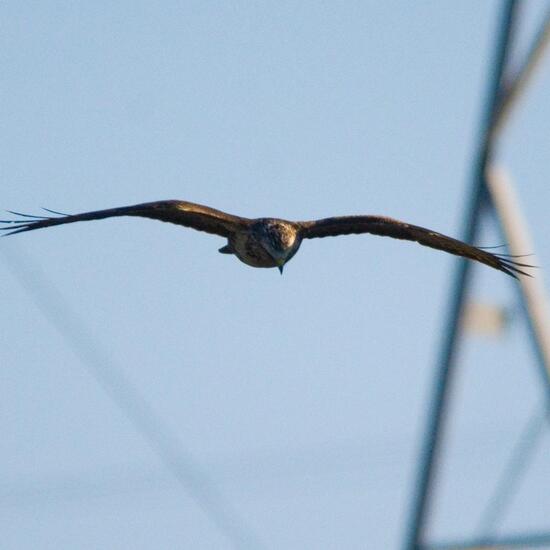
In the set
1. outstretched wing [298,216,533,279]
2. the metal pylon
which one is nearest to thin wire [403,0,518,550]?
the metal pylon

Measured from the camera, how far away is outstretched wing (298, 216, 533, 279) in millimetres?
13438

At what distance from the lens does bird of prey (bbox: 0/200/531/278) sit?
1288cm

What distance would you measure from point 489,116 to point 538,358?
→ 1.81 meters

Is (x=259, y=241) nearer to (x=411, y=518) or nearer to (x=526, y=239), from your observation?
(x=526, y=239)

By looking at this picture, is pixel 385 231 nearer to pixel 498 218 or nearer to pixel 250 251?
pixel 250 251

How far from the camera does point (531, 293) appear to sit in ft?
59.3

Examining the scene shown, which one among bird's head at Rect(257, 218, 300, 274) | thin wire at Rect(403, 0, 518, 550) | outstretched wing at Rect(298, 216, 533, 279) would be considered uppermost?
thin wire at Rect(403, 0, 518, 550)

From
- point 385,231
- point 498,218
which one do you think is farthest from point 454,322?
point 385,231

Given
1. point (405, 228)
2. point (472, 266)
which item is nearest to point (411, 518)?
point (472, 266)

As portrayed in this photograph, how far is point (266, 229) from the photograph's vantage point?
42.7 ft

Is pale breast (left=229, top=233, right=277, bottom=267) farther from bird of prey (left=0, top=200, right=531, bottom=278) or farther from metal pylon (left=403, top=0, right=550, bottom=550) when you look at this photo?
metal pylon (left=403, top=0, right=550, bottom=550)

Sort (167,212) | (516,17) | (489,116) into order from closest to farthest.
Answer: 1. (167,212)
2. (516,17)
3. (489,116)

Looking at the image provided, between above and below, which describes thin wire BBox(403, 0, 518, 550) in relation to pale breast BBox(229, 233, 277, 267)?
above

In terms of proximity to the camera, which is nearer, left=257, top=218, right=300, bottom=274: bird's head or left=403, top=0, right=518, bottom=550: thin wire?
left=257, top=218, right=300, bottom=274: bird's head
